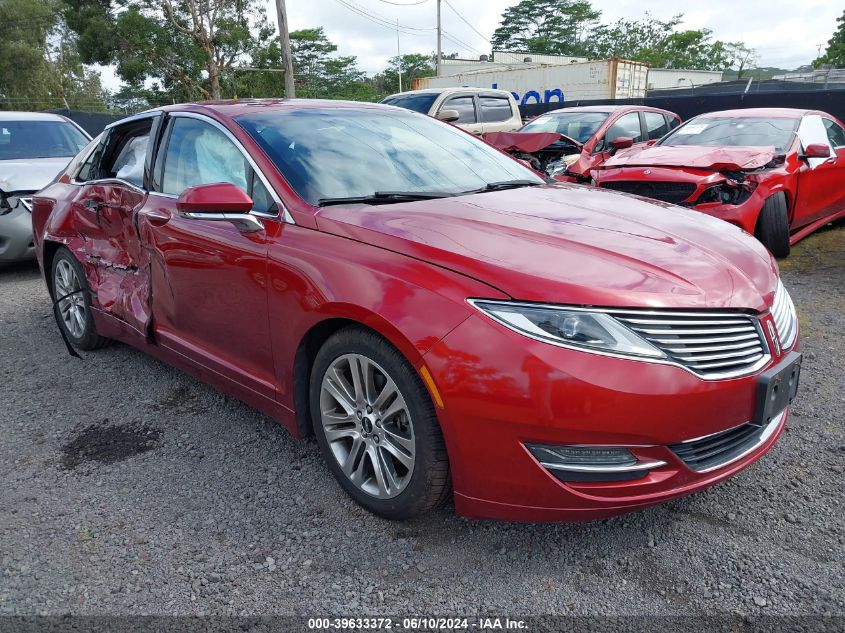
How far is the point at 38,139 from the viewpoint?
25.5 ft

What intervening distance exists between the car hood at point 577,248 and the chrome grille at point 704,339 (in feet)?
0.15

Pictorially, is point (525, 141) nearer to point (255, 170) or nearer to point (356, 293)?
point (255, 170)

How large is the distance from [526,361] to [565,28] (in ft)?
243

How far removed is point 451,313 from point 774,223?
4.90m

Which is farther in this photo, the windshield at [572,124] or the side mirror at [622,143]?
the windshield at [572,124]

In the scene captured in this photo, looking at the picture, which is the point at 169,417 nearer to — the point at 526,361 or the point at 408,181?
the point at 408,181

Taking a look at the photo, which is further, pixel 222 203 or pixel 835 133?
pixel 835 133

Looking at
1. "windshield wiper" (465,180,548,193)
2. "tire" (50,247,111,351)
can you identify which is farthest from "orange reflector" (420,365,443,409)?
"tire" (50,247,111,351)

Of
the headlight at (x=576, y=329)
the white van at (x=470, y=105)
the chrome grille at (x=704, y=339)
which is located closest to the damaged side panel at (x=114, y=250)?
the headlight at (x=576, y=329)

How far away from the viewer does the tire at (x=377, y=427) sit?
7.05 feet

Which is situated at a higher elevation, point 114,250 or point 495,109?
point 495,109

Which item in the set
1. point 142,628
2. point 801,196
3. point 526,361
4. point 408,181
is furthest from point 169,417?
point 801,196

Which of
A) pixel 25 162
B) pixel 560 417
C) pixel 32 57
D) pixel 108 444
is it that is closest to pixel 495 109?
pixel 25 162

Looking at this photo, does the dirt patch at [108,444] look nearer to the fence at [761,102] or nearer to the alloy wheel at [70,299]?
the alloy wheel at [70,299]
